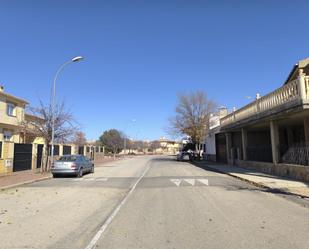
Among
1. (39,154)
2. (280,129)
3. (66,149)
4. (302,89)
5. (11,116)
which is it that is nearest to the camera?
(302,89)

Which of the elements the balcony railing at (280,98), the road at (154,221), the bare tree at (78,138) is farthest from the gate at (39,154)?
the balcony railing at (280,98)

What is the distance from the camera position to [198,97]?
52125 millimetres

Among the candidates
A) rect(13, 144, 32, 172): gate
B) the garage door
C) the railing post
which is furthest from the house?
the railing post

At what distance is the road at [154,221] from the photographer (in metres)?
6.27

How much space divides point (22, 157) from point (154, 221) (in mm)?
19715

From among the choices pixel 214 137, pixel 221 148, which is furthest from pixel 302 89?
pixel 214 137

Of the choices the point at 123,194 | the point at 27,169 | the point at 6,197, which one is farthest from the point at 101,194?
the point at 27,169

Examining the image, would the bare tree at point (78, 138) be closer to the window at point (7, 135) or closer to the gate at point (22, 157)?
the window at point (7, 135)

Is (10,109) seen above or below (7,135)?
above

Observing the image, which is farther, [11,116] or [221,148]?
[221,148]

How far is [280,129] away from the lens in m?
27.7

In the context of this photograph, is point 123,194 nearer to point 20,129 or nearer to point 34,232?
point 34,232

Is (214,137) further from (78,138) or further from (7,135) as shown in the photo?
(78,138)

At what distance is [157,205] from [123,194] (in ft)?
10.4
